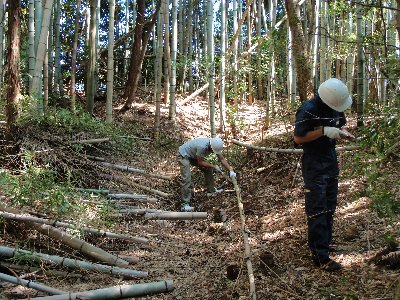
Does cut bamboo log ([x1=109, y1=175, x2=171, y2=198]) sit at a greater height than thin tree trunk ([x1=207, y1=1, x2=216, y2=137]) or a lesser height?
lesser

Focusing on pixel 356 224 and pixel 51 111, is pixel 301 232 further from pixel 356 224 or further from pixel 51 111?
pixel 51 111

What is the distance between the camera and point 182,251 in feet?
16.8

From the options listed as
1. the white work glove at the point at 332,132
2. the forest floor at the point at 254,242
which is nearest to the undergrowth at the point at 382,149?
the forest floor at the point at 254,242

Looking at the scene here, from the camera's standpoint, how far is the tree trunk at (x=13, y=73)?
6.30 metres

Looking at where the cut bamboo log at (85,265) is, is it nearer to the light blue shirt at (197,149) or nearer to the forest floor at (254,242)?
the forest floor at (254,242)

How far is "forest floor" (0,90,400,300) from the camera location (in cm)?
358

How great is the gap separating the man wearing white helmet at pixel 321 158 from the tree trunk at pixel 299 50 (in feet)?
12.5

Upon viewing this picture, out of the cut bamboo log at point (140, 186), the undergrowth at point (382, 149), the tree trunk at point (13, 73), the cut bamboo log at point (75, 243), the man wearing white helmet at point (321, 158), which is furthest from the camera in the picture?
the cut bamboo log at point (140, 186)

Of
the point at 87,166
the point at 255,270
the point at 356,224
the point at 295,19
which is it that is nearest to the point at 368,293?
the point at 255,270

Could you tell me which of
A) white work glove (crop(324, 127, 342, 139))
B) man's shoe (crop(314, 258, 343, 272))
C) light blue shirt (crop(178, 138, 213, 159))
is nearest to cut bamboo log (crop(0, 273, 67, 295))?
man's shoe (crop(314, 258, 343, 272))

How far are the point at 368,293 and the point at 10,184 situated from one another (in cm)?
356

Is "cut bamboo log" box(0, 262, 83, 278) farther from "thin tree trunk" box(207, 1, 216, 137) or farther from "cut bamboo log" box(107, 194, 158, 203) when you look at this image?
"thin tree trunk" box(207, 1, 216, 137)

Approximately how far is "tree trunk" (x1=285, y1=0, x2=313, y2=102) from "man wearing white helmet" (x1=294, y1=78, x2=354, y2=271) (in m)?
3.81

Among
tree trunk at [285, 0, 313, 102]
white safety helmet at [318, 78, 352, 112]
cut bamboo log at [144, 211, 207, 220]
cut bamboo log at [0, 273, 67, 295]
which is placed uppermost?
tree trunk at [285, 0, 313, 102]
